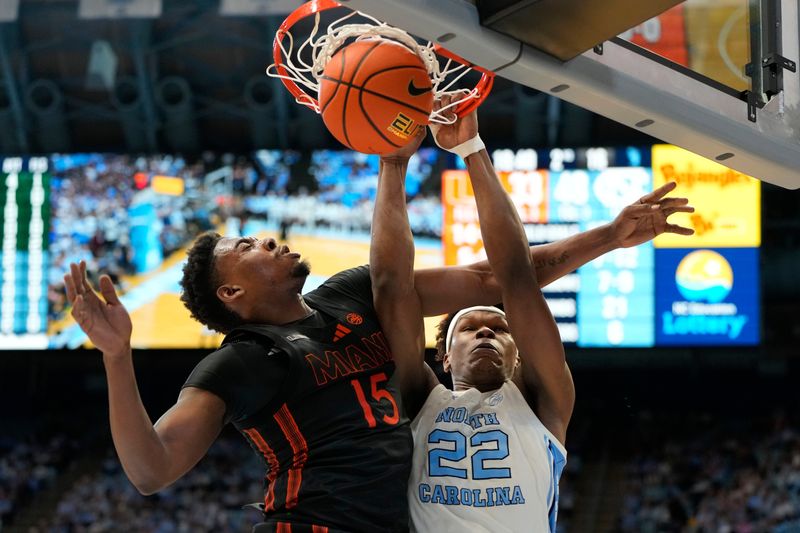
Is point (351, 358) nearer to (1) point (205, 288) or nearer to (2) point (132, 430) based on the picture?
(1) point (205, 288)

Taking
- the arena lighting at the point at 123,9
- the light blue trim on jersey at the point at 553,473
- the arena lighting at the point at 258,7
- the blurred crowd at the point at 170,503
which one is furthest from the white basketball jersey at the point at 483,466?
the arena lighting at the point at 123,9

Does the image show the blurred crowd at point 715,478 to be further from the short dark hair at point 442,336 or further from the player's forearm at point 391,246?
the player's forearm at point 391,246

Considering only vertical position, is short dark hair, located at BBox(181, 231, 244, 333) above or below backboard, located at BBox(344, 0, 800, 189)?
below

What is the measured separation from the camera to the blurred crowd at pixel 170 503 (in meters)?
14.3

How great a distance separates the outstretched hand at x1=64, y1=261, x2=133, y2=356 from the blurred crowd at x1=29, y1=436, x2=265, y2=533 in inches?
456

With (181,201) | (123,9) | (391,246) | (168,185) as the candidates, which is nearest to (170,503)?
(181,201)

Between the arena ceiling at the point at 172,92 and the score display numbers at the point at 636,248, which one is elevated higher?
the arena ceiling at the point at 172,92

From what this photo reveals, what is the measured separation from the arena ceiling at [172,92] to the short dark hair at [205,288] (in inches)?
407

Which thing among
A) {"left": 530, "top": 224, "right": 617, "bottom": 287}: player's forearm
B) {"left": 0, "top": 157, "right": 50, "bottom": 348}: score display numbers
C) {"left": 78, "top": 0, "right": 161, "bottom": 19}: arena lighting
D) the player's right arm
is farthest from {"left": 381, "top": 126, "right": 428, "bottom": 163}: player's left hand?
{"left": 0, "top": 157, "right": 50, "bottom": 348}: score display numbers

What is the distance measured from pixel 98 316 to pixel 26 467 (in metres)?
14.6

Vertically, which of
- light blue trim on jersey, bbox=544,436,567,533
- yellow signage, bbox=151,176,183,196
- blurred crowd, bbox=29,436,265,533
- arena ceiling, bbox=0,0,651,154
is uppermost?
arena ceiling, bbox=0,0,651,154

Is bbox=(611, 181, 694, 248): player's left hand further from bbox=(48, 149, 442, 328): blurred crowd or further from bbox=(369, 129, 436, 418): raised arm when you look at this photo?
bbox=(48, 149, 442, 328): blurred crowd

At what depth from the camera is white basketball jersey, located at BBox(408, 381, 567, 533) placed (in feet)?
11.1

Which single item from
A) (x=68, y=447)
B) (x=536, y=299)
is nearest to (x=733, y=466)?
(x=68, y=447)
